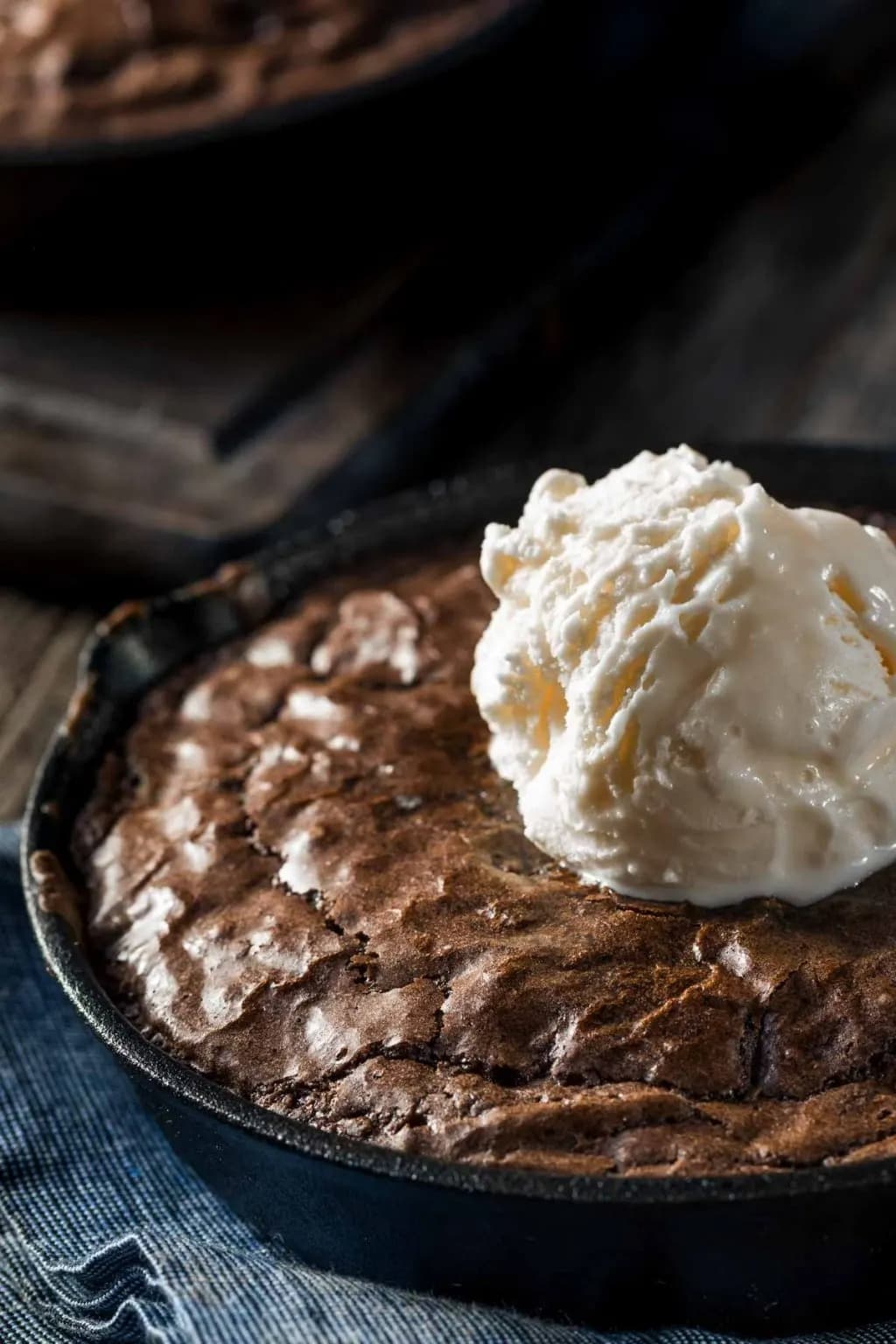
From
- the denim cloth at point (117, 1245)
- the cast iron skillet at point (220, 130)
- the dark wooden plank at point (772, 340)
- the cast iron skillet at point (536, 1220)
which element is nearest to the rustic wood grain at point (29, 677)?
the denim cloth at point (117, 1245)

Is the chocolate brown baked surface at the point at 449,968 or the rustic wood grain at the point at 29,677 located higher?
the chocolate brown baked surface at the point at 449,968

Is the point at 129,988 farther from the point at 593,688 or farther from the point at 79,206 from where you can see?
the point at 79,206

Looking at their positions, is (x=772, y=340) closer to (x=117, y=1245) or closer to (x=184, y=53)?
(x=184, y=53)

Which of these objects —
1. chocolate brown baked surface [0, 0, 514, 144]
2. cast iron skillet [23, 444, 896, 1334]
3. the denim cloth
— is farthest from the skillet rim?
chocolate brown baked surface [0, 0, 514, 144]

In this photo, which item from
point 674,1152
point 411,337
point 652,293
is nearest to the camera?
point 674,1152

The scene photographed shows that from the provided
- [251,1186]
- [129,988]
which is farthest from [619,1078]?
[129,988]

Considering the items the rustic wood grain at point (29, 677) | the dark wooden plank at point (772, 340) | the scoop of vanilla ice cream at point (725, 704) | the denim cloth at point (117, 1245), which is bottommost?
the dark wooden plank at point (772, 340)

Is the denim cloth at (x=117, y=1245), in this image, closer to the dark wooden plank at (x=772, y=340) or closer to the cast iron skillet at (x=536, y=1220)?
the cast iron skillet at (x=536, y=1220)
